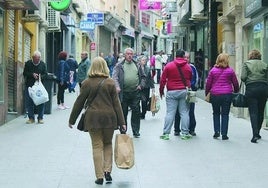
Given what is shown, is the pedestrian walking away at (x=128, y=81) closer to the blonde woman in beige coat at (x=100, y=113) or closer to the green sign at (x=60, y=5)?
the blonde woman in beige coat at (x=100, y=113)

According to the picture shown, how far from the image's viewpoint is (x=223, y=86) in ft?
38.8

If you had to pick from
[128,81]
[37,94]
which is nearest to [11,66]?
[37,94]

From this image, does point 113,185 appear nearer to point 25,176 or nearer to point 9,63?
point 25,176

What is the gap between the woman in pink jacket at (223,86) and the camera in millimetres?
11758

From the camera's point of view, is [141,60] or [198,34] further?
[198,34]

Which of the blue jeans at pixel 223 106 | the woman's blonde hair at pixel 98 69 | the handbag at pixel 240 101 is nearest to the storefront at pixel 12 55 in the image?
the blue jeans at pixel 223 106

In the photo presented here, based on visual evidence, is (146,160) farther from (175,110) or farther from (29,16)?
(29,16)

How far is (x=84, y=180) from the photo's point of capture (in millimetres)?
8062

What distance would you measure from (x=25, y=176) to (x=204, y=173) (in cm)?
249

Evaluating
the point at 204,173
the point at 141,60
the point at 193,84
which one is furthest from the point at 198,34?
the point at 204,173

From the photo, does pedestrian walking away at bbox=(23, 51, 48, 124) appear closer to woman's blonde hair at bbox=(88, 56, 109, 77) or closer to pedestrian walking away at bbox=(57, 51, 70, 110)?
pedestrian walking away at bbox=(57, 51, 70, 110)

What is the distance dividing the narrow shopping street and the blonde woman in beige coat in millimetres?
327

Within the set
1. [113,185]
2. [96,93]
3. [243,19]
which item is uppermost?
[243,19]

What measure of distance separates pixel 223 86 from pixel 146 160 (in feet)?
9.78
